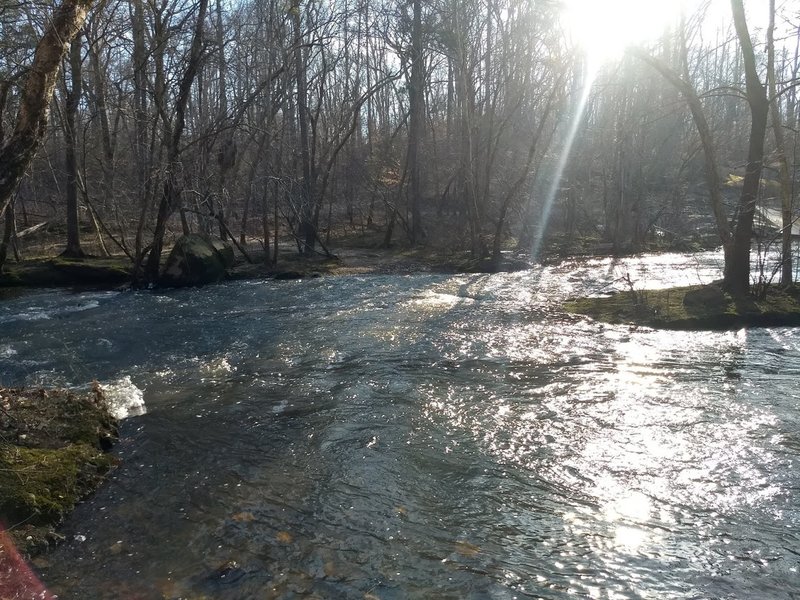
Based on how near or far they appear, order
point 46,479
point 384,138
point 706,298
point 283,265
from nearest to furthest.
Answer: point 46,479 < point 706,298 < point 283,265 < point 384,138

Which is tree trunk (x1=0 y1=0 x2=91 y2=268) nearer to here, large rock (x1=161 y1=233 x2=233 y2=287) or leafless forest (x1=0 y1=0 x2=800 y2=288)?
leafless forest (x1=0 y1=0 x2=800 y2=288)

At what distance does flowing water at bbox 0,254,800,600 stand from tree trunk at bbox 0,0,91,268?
2.60 metres

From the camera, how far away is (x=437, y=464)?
568cm

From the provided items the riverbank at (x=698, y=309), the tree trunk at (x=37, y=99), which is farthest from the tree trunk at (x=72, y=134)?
the riverbank at (x=698, y=309)

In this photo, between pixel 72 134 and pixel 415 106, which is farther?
pixel 415 106

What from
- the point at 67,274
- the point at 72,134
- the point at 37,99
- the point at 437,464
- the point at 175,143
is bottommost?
the point at 437,464

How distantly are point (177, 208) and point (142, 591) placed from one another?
570 inches

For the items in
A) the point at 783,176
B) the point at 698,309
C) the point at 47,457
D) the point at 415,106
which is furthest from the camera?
the point at 415,106

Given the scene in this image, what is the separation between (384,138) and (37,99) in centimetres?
3336

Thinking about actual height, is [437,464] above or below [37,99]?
below

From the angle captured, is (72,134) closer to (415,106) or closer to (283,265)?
(283,265)

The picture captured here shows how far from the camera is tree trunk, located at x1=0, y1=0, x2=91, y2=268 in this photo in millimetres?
5086

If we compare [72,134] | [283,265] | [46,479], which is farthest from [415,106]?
[46,479]

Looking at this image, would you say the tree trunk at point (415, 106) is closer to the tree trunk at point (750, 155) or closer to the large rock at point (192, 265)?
the large rock at point (192, 265)
